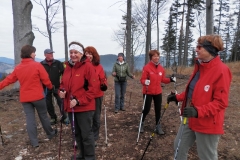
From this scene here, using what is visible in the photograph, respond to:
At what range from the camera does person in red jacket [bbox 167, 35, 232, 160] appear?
2348mm

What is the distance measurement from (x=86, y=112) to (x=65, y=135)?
1.91 metres

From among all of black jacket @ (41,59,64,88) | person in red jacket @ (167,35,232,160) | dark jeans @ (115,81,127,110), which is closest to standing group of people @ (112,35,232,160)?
person in red jacket @ (167,35,232,160)

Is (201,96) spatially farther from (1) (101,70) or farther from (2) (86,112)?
(1) (101,70)

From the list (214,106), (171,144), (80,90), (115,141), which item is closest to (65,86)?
(80,90)

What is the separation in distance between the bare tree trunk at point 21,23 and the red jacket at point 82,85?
386cm

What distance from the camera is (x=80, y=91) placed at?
337 centimetres

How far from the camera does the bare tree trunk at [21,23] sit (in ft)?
20.2

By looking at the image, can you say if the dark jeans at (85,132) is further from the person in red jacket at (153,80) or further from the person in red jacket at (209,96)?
the person in red jacket at (153,80)

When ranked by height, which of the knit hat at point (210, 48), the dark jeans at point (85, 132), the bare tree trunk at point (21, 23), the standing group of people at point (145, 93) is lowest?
the dark jeans at point (85, 132)

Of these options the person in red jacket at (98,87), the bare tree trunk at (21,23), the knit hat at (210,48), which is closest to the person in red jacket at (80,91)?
the person in red jacket at (98,87)

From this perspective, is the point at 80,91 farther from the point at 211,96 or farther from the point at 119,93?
the point at 119,93

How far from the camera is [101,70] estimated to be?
15.9 ft

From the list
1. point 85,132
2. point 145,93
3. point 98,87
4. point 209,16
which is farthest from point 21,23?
point 209,16

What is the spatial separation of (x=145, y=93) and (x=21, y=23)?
4396 mm
